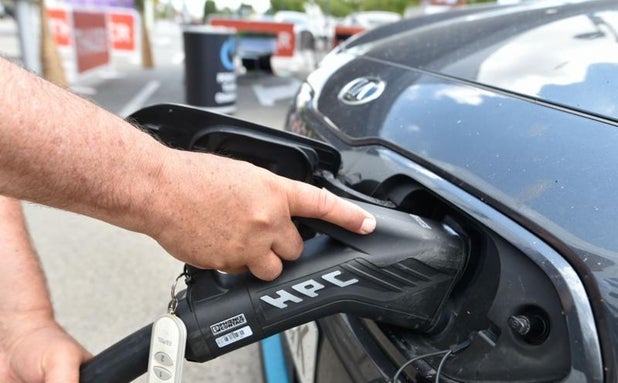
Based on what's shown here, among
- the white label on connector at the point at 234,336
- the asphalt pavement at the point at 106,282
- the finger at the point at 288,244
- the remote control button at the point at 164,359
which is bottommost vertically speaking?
the asphalt pavement at the point at 106,282

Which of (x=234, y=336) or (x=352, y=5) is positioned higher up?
(x=352, y=5)

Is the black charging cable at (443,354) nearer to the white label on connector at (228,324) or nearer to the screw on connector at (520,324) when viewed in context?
the screw on connector at (520,324)

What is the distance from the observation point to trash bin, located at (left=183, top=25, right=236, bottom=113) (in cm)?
653

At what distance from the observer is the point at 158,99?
26.9 ft

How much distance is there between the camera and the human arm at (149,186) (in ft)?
2.60

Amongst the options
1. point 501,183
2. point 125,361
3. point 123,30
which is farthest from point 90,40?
point 501,183

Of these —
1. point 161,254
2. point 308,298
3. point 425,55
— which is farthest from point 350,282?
point 161,254

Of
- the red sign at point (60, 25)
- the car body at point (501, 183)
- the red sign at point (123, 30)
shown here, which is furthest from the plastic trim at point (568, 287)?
the red sign at point (123, 30)

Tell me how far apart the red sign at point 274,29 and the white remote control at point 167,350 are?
413 inches

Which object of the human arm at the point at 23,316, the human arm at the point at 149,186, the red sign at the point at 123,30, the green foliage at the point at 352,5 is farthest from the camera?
the green foliage at the point at 352,5

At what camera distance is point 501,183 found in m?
0.98

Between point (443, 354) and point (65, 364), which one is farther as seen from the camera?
point (65, 364)

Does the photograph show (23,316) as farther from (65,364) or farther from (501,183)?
(501,183)

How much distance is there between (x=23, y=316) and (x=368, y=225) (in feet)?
2.83
